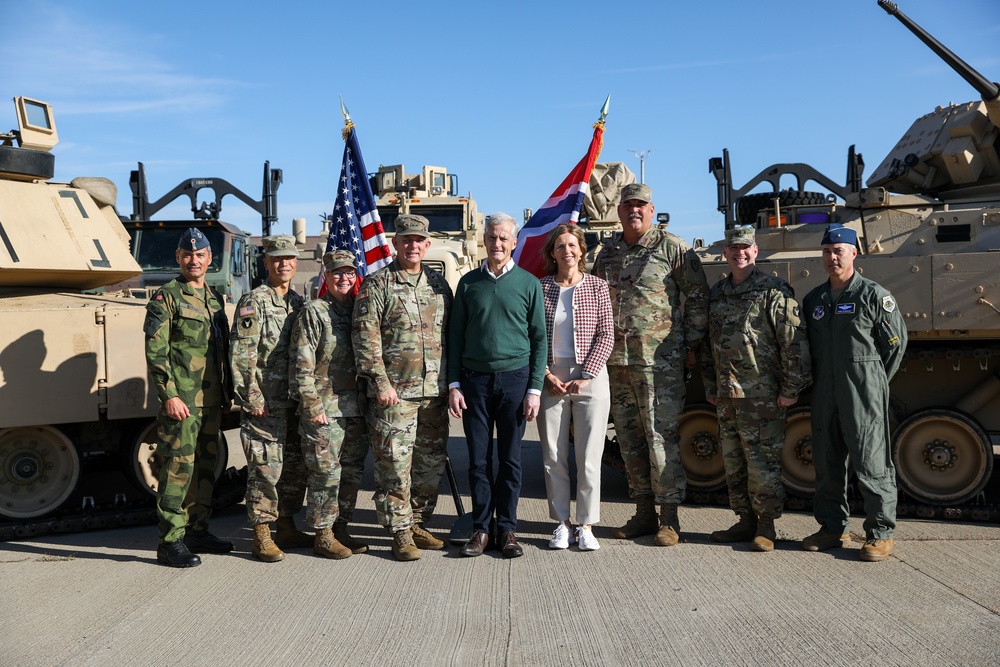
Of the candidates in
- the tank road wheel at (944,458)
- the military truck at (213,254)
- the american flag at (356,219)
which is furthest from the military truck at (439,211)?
the tank road wheel at (944,458)

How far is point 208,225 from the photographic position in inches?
589

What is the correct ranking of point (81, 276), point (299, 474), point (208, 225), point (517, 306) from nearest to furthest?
1. point (517, 306)
2. point (299, 474)
3. point (81, 276)
4. point (208, 225)

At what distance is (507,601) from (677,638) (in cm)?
106

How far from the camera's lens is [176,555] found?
20.5 ft

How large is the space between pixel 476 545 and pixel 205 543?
75.3 inches

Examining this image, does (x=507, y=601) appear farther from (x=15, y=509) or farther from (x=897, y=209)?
(x=897, y=209)

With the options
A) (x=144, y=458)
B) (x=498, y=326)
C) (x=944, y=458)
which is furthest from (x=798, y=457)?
(x=144, y=458)

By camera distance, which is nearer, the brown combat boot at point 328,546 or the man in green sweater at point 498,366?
the man in green sweater at point 498,366

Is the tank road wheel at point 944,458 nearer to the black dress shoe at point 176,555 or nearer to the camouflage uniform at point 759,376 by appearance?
the camouflage uniform at point 759,376

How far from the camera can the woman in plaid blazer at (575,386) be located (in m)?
6.34

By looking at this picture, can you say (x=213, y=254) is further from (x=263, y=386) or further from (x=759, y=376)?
(x=759, y=376)

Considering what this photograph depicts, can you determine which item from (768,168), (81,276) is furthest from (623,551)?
(768,168)

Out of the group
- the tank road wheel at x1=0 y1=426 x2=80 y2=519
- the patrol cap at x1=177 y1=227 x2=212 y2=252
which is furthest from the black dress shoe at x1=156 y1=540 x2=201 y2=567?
the patrol cap at x1=177 y1=227 x2=212 y2=252

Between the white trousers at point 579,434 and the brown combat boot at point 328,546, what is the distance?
1.43 meters
